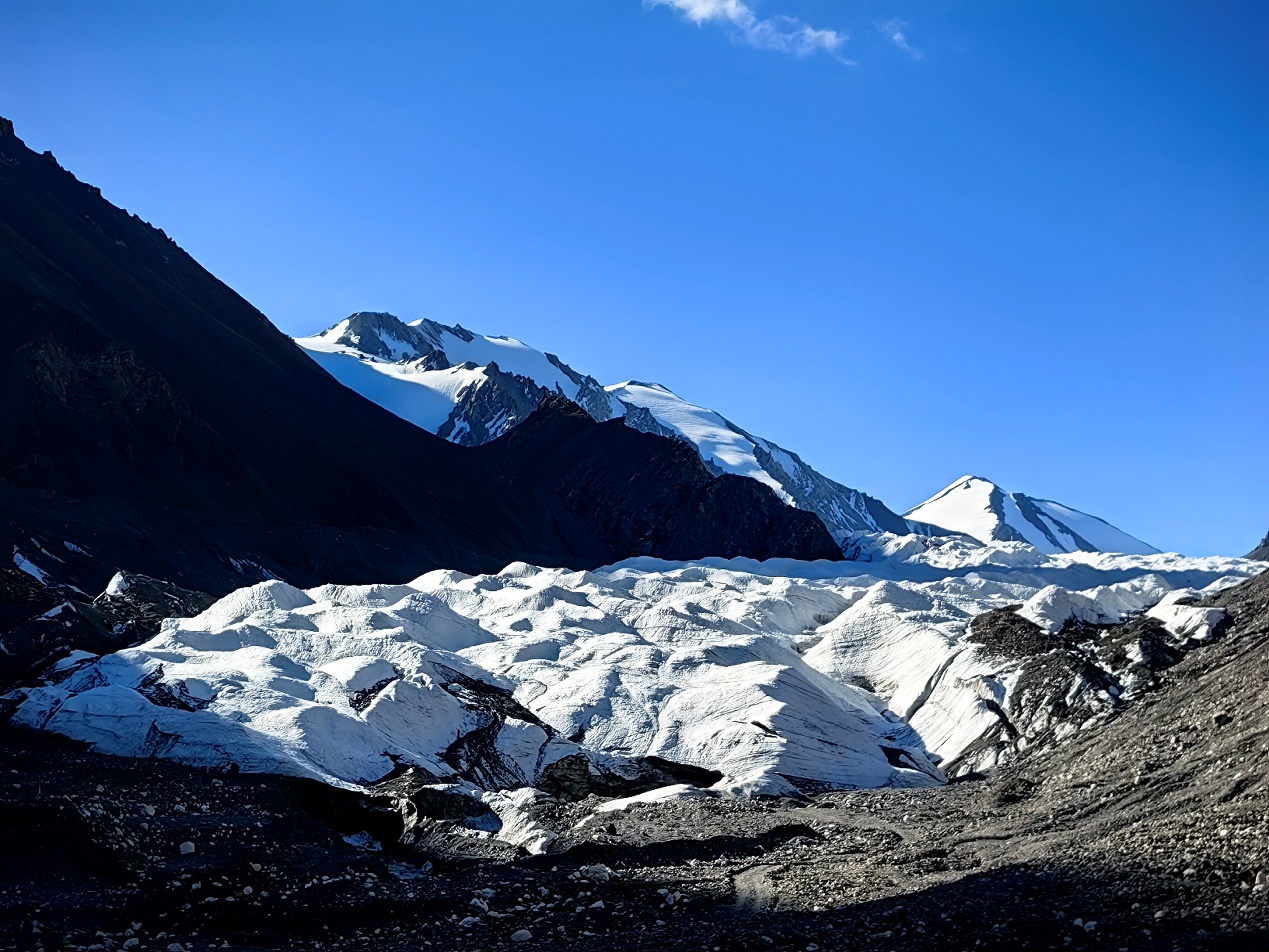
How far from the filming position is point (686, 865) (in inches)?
1032

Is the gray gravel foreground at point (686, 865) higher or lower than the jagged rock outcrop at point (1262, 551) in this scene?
lower

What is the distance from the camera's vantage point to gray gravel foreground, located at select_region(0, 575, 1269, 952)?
18.2 metres

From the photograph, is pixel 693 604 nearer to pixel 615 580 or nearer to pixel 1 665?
pixel 615 580

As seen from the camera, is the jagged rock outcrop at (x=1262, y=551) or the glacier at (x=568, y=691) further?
the jagged rock outcrop at (x=1262, y=551)

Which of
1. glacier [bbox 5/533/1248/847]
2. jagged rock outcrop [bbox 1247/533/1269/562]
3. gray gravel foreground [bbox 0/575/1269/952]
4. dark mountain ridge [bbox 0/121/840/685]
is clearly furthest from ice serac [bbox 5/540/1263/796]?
jagged rock outcrop [bbox 1247/533/1269/562]

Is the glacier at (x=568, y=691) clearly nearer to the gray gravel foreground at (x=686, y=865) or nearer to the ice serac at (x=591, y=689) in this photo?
the ice serac at (x=591, y=689)

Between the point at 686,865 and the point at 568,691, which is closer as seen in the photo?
the point at 686,865

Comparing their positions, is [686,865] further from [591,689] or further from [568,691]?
[568,691]

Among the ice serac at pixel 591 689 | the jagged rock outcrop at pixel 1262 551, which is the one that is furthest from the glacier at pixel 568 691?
the jagged rock outcrop at pixel 1262 551

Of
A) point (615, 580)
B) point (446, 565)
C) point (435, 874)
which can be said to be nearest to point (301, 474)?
point (446, 565)

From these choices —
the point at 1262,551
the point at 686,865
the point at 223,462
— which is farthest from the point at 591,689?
the point at 1262,551

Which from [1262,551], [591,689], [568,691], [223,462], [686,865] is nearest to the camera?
[686,865]

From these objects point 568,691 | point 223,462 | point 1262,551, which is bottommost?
point 568,691

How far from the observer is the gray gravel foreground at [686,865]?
1819 cm
